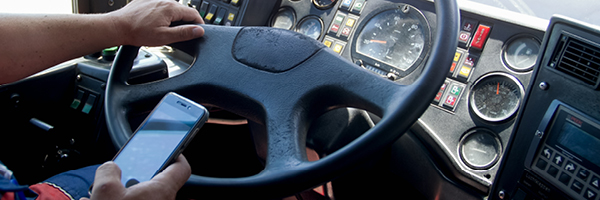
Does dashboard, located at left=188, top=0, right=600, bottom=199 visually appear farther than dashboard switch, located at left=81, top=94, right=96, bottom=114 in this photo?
No

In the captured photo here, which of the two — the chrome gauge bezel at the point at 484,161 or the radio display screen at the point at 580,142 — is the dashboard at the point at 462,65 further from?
the radio display screen at the point at 580,142

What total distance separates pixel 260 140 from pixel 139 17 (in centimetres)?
48

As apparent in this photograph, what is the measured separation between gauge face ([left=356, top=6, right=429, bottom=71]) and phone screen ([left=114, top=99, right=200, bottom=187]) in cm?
78

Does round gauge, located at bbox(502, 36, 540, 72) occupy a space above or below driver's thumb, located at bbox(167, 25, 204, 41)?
above

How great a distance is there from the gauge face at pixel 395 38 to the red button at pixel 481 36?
140 millimetres

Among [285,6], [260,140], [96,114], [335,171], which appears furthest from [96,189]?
[285,6]

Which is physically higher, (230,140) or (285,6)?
(285,6)

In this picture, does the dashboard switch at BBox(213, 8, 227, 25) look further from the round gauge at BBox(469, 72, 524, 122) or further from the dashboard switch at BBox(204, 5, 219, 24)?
the round gauge at BBox(469, 72, 524, 122)

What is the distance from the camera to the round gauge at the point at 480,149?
123 cm

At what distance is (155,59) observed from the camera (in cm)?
144

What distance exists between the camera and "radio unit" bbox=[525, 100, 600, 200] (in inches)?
36.3

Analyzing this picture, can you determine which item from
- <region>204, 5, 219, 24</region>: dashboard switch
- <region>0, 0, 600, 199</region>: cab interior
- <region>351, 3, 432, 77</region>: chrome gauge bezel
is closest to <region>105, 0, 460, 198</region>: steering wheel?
<region>0, 0, 600, 199</region>: cab interior

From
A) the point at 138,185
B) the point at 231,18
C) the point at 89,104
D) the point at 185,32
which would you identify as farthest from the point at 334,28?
the point at 138,185

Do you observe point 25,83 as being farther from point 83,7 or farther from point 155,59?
point 83,7
